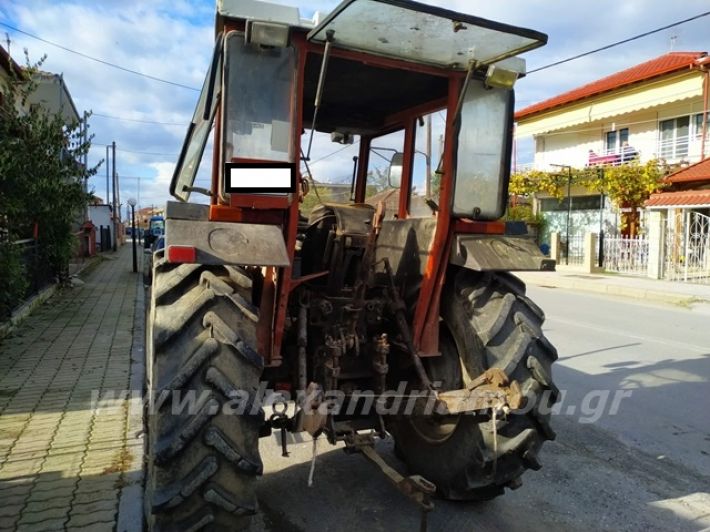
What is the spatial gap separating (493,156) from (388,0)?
1.28 metres

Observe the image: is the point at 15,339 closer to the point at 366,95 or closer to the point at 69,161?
the point at 69,161

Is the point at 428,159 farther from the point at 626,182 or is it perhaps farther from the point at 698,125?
the point at 698,125

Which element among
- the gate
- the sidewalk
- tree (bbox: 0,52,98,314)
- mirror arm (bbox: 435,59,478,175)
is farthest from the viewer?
the gate

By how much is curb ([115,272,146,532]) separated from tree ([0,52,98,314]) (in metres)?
2.53

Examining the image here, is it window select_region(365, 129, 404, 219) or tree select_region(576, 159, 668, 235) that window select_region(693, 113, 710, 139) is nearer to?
tree select_region(576, 159, 668, 235)

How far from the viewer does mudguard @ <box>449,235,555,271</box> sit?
3117 mm

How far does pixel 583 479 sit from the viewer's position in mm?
3855

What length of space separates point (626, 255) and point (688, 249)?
209cm

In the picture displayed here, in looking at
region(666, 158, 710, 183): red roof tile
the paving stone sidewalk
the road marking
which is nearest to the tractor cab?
the paving stone sidewalk

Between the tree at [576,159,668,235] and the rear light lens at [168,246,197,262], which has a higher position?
the tree at [576,159,668,235]

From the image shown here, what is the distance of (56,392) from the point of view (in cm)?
543

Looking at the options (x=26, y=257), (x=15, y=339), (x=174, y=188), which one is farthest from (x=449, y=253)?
(x=26, y=257)

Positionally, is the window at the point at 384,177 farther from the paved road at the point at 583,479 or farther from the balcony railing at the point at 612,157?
the balcony railing at the point at 612,157

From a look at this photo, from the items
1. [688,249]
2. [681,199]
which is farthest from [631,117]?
[688,249]
